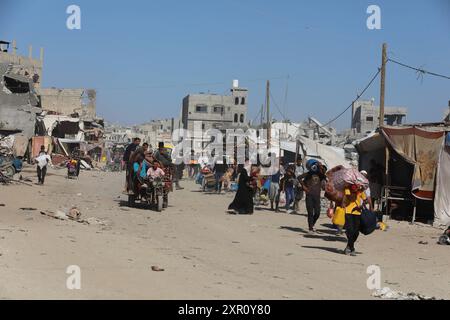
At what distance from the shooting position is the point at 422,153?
16016 mm

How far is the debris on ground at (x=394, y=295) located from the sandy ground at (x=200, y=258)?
0.43 ft

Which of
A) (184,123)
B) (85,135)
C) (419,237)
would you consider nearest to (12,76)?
(85,135)

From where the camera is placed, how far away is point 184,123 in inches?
3538

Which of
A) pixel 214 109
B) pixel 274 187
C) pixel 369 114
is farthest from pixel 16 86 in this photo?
pixel 214 109

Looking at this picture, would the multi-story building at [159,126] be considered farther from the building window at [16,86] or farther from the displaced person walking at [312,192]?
the displaced person walking at [312,192]

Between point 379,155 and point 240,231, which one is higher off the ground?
point 379,155

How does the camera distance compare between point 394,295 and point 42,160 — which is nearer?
point 394,295

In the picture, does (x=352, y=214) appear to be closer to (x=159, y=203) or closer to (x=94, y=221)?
(x=94, y=221)

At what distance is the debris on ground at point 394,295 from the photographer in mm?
6922

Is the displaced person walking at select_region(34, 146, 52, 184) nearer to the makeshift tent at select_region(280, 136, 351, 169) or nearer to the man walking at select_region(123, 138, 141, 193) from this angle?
the man walking at select_region(123, 138, 141, 193)

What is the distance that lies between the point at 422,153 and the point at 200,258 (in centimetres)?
917

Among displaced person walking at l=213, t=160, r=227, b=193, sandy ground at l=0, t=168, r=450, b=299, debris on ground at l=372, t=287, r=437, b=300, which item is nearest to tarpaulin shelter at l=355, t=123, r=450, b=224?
sandy ground at l=0, t=168, r=450, b=299
